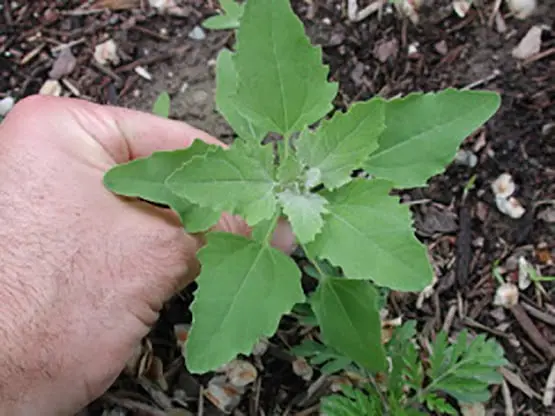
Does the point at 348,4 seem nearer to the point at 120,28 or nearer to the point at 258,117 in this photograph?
the point at 120,28

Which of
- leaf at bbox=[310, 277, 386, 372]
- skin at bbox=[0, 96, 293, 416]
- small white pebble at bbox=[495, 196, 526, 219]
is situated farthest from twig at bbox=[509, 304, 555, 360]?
skin at bbox=[0, 96, 293, 416]

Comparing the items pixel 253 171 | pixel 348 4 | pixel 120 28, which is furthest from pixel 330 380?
pixel 120 28

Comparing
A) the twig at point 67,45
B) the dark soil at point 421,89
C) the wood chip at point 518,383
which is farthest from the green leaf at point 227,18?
the wood chip at point 518,383

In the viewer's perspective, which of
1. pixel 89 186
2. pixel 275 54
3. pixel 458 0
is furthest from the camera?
pixel 458 0

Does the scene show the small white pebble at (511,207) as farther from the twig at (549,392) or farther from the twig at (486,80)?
the twig at (549,392)

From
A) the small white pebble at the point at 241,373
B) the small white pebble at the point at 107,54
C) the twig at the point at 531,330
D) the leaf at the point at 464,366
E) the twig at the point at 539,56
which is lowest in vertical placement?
the twig at the point at 531,330

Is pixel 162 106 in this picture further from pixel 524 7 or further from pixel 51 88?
pixel 524 7

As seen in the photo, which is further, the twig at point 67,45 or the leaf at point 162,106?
the twig at point 67,45

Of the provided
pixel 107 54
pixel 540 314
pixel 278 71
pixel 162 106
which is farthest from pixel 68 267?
pixel 540 314
